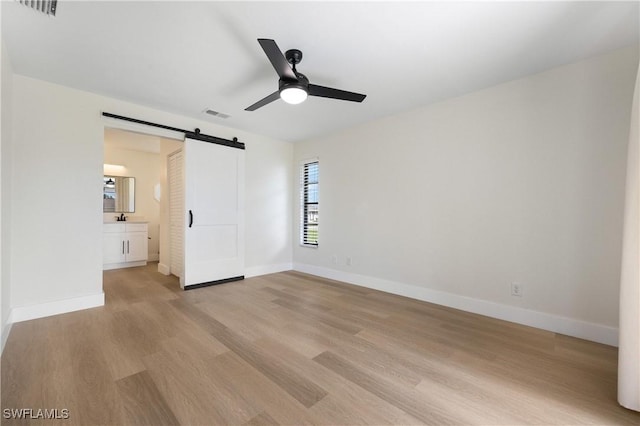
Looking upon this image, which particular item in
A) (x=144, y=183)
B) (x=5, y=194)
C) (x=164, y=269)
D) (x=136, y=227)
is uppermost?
(x=144, y=183)

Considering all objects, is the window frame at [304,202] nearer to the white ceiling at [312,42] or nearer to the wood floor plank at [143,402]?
the white ceiling at [312,42]

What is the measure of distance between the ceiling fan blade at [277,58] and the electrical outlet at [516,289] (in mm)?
2991

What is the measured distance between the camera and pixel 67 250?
297 centimetres

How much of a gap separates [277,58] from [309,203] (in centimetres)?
334

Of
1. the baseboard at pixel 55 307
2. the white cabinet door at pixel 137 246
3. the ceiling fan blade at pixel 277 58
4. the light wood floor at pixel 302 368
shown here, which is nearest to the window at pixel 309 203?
the light wood floor at pixel 302 368

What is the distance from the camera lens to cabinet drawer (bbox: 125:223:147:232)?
542 cm

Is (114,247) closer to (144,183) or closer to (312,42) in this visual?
(144,183)

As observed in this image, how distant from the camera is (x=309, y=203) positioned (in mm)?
Result: 5125

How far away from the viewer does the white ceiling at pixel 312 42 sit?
184cm

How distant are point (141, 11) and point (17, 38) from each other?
1241mm

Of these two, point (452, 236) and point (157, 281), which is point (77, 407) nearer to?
point (157, 281)

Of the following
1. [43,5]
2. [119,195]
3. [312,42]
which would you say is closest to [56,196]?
[43,5]

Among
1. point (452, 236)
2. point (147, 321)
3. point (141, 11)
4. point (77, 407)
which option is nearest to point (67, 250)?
point (147, 321)

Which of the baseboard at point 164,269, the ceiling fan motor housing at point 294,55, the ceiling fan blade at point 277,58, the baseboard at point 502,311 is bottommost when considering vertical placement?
the baseboard at point 164,269
